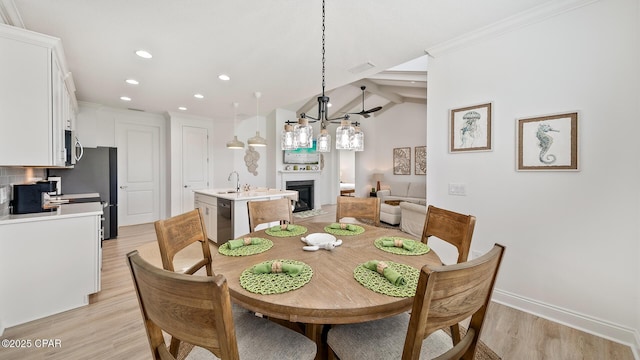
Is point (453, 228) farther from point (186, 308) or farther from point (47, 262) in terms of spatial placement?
point (47, 262)

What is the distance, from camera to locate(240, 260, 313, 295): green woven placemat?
3.06 ft

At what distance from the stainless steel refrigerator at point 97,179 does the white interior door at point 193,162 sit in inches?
52.7

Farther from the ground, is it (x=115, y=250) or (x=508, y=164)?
(x=508, y=164)

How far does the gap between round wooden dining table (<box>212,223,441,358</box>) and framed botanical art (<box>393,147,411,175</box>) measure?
634 cm

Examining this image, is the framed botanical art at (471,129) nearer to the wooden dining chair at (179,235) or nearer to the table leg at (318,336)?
the table leg at (318,336)

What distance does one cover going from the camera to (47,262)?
198 cm

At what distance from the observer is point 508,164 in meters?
2.12

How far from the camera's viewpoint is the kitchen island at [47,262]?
1.84m

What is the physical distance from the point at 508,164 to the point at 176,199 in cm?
573

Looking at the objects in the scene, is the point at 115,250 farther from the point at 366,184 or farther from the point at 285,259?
the point at 366,184

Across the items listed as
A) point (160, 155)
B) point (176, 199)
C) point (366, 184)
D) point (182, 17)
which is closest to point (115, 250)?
point (176, 199)

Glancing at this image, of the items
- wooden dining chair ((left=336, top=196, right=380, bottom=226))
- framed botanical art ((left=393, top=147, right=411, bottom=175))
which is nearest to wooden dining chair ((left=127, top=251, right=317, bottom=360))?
wooden dining chair ((left=336, top=196, right=380, bottom=226))

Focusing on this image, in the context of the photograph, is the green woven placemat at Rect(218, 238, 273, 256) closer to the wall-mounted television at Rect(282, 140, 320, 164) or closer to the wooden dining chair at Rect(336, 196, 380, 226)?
the wooden dining chair at Rect(336, 196, 380, 226)

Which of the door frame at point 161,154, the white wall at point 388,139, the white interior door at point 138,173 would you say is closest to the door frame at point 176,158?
the door frame at point 161,154
